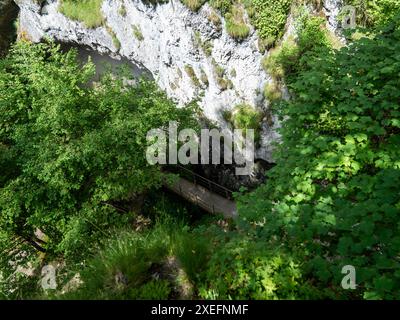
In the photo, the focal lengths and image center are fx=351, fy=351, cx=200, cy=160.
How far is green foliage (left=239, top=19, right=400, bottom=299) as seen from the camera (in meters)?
3.85

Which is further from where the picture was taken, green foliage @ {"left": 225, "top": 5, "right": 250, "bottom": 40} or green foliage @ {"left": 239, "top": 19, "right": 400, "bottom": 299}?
green foliage @ {"left": 225, "top": 5, "right": 250, "bottom": 40}

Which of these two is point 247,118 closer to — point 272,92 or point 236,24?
point 272,92

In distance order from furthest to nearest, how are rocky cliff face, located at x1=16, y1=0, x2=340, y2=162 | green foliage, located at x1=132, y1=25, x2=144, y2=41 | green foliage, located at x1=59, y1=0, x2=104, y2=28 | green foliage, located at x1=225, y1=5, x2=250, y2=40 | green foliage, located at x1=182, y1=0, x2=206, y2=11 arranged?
1. green foliage, located at x1=59, y1=0, x2=104, y2=28
2. green foliage, located at x1=132, y1=25, x2=144, y2=41
3. green foliage, located at x1=182, y1=0, x2=206, y2=11
4. rocky cliff face, located at x1=16, y1=0, x2=340, y2=162
5. green foliage, located at x1=225, y1=5, x2=250, y2=40

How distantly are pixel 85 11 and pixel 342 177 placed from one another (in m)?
18.9

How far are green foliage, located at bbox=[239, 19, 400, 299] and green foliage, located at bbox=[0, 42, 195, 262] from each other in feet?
18.9

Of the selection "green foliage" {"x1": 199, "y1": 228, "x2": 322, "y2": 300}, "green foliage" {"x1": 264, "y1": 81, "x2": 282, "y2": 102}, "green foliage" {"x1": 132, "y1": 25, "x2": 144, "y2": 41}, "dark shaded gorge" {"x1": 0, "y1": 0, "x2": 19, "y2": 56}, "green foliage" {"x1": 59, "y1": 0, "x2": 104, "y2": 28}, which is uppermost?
"dark shaded gorge" {"x1": 0, "y1": 0, "x2": 19, "y2": 56}

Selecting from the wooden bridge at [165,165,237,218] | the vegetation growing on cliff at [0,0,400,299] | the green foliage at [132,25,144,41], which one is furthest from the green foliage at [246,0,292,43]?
the green foliage at [132,25,144,41]

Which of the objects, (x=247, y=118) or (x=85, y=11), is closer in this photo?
(x=247, y=118)

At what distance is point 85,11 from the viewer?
19.6 metres

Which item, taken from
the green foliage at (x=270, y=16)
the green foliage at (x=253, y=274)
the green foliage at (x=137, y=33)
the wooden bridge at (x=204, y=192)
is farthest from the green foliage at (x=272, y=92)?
the green foliage at (x=253, y=274)

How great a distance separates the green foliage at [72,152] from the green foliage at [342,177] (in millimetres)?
5773

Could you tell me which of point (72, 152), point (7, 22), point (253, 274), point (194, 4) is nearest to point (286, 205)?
point (253, 274)

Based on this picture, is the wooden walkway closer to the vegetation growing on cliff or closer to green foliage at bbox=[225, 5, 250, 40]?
the vegetation growing on cliff

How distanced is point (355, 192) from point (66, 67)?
1072cm
